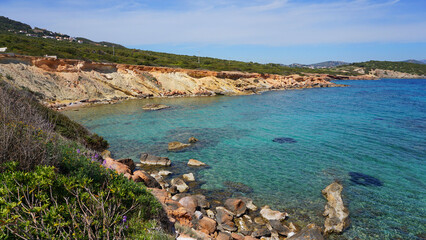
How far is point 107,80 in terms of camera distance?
157ft

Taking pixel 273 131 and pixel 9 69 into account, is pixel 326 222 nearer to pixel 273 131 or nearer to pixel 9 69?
pixel 273 131

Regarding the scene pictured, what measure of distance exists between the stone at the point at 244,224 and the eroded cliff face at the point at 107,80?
3683cm

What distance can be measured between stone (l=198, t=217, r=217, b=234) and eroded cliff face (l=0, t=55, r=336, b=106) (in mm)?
36597

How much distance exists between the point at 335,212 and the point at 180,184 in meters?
6.86

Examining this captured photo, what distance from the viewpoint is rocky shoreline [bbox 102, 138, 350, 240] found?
26.1 feet

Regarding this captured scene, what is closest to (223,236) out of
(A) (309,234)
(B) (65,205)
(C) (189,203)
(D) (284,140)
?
(C) (189,203)

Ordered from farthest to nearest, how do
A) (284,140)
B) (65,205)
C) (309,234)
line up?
(284,140) → (309,234) → (65,205)

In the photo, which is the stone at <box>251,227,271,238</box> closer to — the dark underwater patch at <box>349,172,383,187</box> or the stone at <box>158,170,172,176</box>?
the stone at <box>158,170,172,176</box>

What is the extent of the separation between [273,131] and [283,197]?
12.3 meters

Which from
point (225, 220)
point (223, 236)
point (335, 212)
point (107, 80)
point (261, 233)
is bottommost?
point (261, 233)

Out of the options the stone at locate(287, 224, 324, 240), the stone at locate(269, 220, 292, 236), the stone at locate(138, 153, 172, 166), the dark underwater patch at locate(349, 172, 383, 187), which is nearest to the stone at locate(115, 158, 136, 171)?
the stone at locate(138, 153, 172, 166)

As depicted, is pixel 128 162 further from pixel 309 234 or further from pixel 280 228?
pixel 309 234

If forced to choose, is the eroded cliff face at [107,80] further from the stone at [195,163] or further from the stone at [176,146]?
the stone at [195,163]

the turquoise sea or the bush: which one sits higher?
the bush
